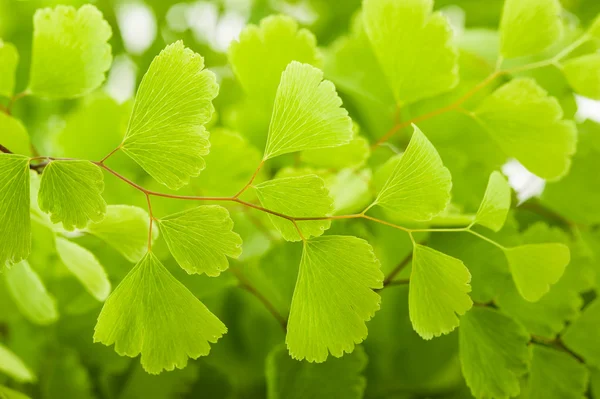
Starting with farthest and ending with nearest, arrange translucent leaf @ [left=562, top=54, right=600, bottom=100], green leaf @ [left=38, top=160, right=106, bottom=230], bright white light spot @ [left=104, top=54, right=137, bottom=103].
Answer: bright white light spot @ [left=104, top=54, right=137, bottom=103]
translucent leaf @ [left=562, top=54, right=600, bottom=100]
green leaf @ [left=38, top=160, right=106, bottom=230]

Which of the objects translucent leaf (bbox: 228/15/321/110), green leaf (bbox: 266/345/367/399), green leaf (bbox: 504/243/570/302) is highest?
translucent leaf (bbox: 228/15/321/110)

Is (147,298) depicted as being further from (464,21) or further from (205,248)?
(464,21)

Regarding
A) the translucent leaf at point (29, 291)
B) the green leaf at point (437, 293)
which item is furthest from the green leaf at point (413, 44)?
the translucent leaf at point (29, 291)

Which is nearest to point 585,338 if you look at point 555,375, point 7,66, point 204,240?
point 555,375

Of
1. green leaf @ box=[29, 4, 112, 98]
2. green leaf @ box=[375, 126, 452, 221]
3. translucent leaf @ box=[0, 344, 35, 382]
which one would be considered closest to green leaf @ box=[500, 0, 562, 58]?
green leaf @ box=[375, 126, 452, 221]

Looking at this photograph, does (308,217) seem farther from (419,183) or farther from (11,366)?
(11,366)

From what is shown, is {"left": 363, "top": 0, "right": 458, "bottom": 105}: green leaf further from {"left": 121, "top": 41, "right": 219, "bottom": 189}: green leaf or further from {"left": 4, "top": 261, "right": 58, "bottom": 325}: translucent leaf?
{"left": 4, "top": 261, "right": 58, "bottom": 325}: translucent leaf
